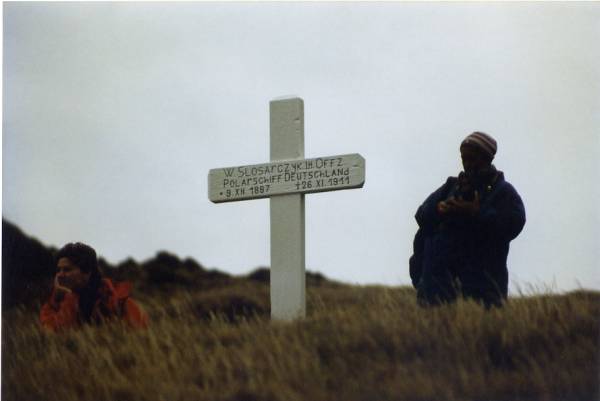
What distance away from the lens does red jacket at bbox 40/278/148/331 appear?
34.7 feet

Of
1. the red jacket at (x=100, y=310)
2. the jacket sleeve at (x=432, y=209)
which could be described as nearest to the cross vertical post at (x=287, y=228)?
the jacket sleeve at (x=432, y=209)

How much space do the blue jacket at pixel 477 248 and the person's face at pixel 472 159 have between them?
119mm

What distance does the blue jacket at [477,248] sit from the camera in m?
9.96

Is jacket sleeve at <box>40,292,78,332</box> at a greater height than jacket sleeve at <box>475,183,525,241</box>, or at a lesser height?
lesser

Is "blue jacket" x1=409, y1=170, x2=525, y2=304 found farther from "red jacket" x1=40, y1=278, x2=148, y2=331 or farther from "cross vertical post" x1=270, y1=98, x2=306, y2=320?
"red jacket" x1=40, y1=278, x2=148, y2=331

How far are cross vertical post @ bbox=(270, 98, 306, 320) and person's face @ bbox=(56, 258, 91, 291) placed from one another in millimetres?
1287

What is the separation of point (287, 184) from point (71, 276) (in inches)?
61.3

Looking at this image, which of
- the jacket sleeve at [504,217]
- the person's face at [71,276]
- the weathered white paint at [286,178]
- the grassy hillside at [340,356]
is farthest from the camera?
the person's face at [71,276]

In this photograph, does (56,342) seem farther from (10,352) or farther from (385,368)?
(385,368)

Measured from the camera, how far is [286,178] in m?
10.5

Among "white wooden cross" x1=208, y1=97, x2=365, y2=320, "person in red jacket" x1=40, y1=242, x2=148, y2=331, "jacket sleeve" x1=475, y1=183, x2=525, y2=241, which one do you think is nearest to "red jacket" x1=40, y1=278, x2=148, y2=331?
"person in red jacket" x1=40, y1=242, x2=148, y2=331

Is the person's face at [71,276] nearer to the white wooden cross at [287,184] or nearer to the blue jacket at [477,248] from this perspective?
the white wooden cross at [287,184]

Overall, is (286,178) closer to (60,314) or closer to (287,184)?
(287,184)

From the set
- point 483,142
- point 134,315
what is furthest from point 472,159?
point 134,315
